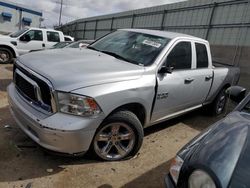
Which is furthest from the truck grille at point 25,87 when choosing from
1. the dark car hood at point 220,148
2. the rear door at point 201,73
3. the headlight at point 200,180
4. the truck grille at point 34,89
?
the rear door at point 201,73

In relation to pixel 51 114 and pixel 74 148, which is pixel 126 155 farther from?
pixel 51 114

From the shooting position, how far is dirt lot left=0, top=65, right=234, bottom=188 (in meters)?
3.14

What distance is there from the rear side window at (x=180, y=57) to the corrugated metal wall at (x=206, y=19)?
17.1 feet

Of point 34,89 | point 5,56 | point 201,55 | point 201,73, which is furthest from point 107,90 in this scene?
point 5,56

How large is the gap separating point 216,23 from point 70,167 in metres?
9.08

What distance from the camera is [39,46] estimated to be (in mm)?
12602

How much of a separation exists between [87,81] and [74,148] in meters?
0.78

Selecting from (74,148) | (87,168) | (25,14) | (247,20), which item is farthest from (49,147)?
(25,14)

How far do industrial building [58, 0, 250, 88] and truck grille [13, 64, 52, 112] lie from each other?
7.30 meters

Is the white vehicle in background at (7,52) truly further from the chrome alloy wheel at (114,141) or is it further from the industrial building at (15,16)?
the industrial building at (15,16)

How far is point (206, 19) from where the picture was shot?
11.1m

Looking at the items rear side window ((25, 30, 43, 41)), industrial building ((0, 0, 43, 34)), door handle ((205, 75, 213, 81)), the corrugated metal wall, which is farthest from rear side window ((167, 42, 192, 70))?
industrial building ((0, 0, 43, 34))

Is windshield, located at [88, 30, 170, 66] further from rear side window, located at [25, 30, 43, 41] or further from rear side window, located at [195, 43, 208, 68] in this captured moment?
rear side window, located at [25, 30, 43, 41]

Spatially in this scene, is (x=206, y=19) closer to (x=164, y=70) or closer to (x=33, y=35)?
(x=33, y=35)
